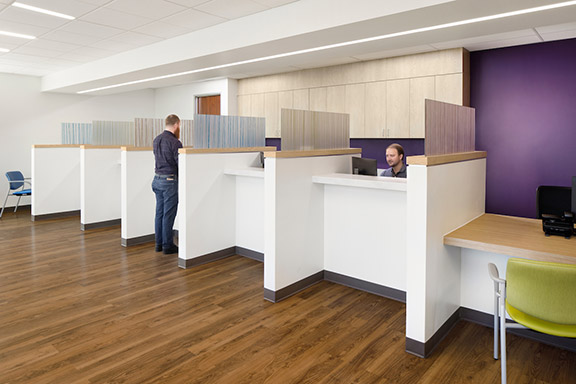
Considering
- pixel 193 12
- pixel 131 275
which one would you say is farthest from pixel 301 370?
pixel 193 12

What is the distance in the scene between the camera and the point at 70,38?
5.41 meters

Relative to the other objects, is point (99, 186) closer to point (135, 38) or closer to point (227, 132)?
point (135, 38)

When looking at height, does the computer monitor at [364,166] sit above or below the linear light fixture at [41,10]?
below

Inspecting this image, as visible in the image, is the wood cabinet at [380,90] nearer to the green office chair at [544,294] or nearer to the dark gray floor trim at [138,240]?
the dark gray floor trim at [138,240]

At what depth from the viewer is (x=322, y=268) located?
3676 mm

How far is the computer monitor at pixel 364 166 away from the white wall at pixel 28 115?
24.1ft

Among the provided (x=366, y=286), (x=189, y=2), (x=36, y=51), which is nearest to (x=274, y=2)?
(x=189, y=2)

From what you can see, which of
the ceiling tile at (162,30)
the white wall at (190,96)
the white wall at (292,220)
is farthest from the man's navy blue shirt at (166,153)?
the white wall at (190,96)

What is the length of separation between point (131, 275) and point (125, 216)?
1226 millimetres

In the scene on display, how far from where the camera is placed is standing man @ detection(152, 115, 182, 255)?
14.3 feet

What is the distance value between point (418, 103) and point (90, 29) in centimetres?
447

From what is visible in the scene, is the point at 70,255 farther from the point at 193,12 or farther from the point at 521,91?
the point at 521,91

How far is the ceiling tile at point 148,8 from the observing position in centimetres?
400

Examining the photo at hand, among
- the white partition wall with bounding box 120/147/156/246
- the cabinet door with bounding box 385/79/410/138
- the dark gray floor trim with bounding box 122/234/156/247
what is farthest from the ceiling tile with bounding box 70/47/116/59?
the cabinet door with bounding box 385/79/410/138
